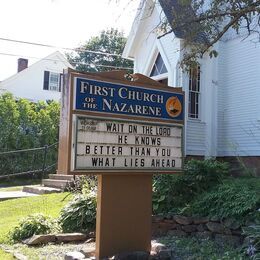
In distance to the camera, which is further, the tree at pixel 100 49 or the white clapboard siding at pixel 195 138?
the tree at pixel 100 49

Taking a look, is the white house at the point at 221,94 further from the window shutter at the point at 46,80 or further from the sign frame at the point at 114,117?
the window shutter at the point at 46,80

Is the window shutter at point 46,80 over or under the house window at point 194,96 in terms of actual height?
over

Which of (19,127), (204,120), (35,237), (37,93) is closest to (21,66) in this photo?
(37,93)

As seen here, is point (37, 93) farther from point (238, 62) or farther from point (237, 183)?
point (237, 183)

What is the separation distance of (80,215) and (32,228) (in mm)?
942

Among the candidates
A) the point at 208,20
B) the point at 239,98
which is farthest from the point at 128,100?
the point at 239,98

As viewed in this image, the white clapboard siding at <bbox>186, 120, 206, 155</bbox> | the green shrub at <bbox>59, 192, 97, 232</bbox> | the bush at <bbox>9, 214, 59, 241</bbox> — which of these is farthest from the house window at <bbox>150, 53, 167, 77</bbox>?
the bush at <bbox>9, 214, 59, 241</bbox>

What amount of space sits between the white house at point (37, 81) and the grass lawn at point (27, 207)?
75.7ft

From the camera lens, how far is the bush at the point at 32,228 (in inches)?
364

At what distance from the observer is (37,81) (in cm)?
3766

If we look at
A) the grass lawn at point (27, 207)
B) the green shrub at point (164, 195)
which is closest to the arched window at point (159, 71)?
the grass lawn at point (27, 207)

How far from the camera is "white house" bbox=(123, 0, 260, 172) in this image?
1469 cm

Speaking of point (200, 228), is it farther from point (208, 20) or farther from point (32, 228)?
point (208, 20)

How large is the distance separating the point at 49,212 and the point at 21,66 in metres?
29.3
